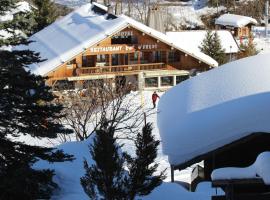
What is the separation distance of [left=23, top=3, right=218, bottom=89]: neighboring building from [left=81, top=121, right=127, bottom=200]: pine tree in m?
26.5

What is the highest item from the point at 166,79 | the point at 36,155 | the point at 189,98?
the point at 189,98

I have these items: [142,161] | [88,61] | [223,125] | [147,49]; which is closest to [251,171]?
[142,161]

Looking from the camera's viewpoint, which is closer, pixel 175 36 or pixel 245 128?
pixel 245 128

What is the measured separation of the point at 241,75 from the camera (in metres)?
12.2

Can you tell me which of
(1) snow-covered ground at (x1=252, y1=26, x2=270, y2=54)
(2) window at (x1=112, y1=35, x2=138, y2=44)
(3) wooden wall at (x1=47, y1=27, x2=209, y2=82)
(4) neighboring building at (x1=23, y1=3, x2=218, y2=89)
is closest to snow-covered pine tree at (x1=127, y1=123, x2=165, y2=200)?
(4) neighboring building at (x1=23, y1=3, x2=218, y2=89)

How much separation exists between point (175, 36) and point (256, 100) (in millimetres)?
33337

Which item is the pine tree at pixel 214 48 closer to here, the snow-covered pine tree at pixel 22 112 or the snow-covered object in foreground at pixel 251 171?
the snow-covered pine tree at pixel 22 112

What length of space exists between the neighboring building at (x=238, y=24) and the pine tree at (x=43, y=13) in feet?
50.5

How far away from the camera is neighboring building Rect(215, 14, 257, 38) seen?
5034 centimetres

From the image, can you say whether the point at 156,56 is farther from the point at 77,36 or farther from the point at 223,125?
the point at 223,125

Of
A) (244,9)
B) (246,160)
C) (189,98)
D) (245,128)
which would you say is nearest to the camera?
(245,128)

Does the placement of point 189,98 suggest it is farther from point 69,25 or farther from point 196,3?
point 196,3

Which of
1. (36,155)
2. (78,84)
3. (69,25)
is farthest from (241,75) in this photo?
(69,25)

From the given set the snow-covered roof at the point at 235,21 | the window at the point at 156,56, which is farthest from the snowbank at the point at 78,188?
the snow-covered roof at the point at 235,21
